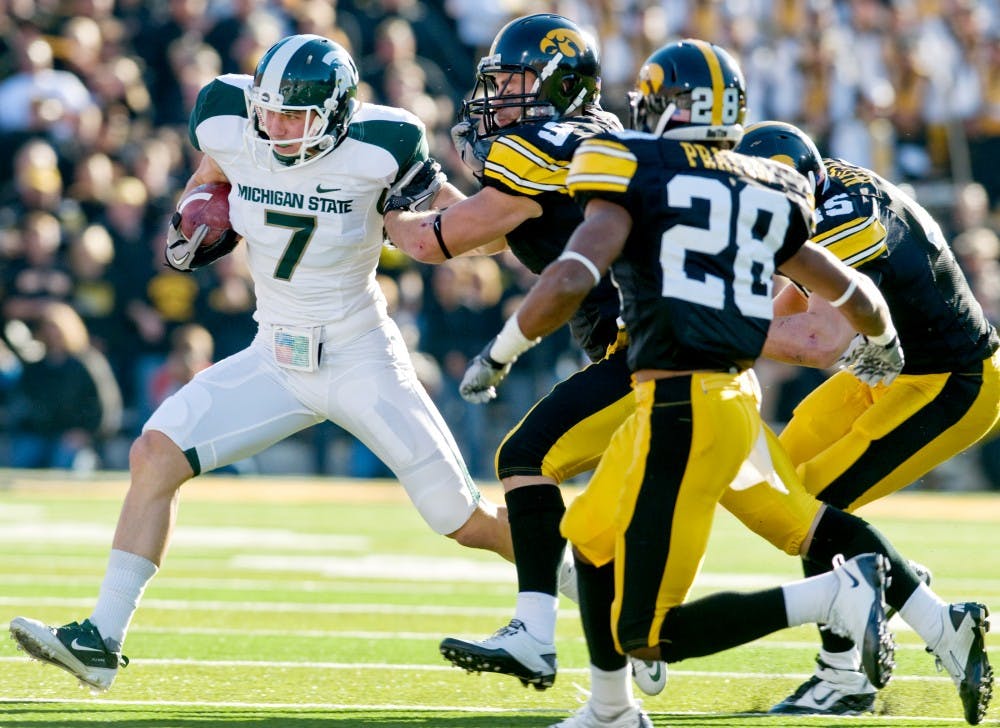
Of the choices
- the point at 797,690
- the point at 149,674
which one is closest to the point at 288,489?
the point at 149,674

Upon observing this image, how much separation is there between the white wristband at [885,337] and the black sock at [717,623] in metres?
0.70

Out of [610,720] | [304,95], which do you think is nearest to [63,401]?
[304,95]

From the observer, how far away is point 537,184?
432 cm

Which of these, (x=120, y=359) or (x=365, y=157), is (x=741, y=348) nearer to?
(x=365, y=157)

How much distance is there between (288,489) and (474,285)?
1.88 metres

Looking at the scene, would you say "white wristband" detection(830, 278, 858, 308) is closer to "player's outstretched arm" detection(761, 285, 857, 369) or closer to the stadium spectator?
"player's outstretched arm" detection(761, 285, 857, 369)

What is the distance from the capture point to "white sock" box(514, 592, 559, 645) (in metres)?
4.27

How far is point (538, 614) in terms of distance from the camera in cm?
430

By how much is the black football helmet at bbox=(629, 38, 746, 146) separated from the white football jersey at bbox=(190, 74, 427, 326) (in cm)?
105

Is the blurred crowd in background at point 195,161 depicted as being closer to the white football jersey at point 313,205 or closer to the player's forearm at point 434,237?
the white football jersey at point 313,205

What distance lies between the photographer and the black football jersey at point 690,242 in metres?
3.61

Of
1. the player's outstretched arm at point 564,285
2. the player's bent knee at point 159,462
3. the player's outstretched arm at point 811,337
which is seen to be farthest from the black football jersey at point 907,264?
the player's bent knee at point 159,462

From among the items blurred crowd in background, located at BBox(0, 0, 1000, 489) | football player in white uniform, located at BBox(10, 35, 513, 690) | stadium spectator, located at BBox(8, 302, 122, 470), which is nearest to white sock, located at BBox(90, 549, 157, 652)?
football player in white uniform, located at BBox(10, 35, 513, 690)

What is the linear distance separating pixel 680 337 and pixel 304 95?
1.45 metres
